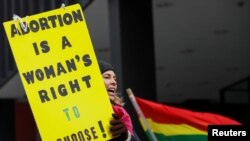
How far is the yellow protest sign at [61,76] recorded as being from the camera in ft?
13.6

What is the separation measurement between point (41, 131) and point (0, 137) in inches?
631

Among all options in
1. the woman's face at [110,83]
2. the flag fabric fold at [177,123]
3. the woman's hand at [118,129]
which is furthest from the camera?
the flag fabric fold at [177,123]

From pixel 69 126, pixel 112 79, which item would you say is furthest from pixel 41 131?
pixel 112 79

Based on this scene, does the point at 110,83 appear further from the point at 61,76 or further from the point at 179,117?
the point at 179,117

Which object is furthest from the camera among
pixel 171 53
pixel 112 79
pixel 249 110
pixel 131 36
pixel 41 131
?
pixel 249 110

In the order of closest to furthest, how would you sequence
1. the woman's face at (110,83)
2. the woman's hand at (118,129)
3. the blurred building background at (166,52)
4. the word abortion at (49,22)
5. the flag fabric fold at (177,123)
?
the woman's hand at (118,129) → the word abortion at (49,22) → the woman's face at (110,83) → the flag fabric fold at (177,123) → the blurred building background at (166,52)

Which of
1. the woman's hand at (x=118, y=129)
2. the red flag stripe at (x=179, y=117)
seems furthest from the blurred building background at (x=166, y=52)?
the woman's hand at (x=118, y=129)

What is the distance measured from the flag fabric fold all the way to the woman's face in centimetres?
433

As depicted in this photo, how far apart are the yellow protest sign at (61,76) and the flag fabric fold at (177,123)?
15.0 ft

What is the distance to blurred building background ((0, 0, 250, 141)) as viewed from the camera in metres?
11.6

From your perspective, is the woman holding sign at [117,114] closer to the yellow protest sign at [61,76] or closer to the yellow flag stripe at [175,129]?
the yellow protest sign at [61,76]

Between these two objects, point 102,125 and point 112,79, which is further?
point 112,79

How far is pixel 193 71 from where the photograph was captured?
2142 centimetres

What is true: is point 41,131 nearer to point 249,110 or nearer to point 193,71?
point 193,71
